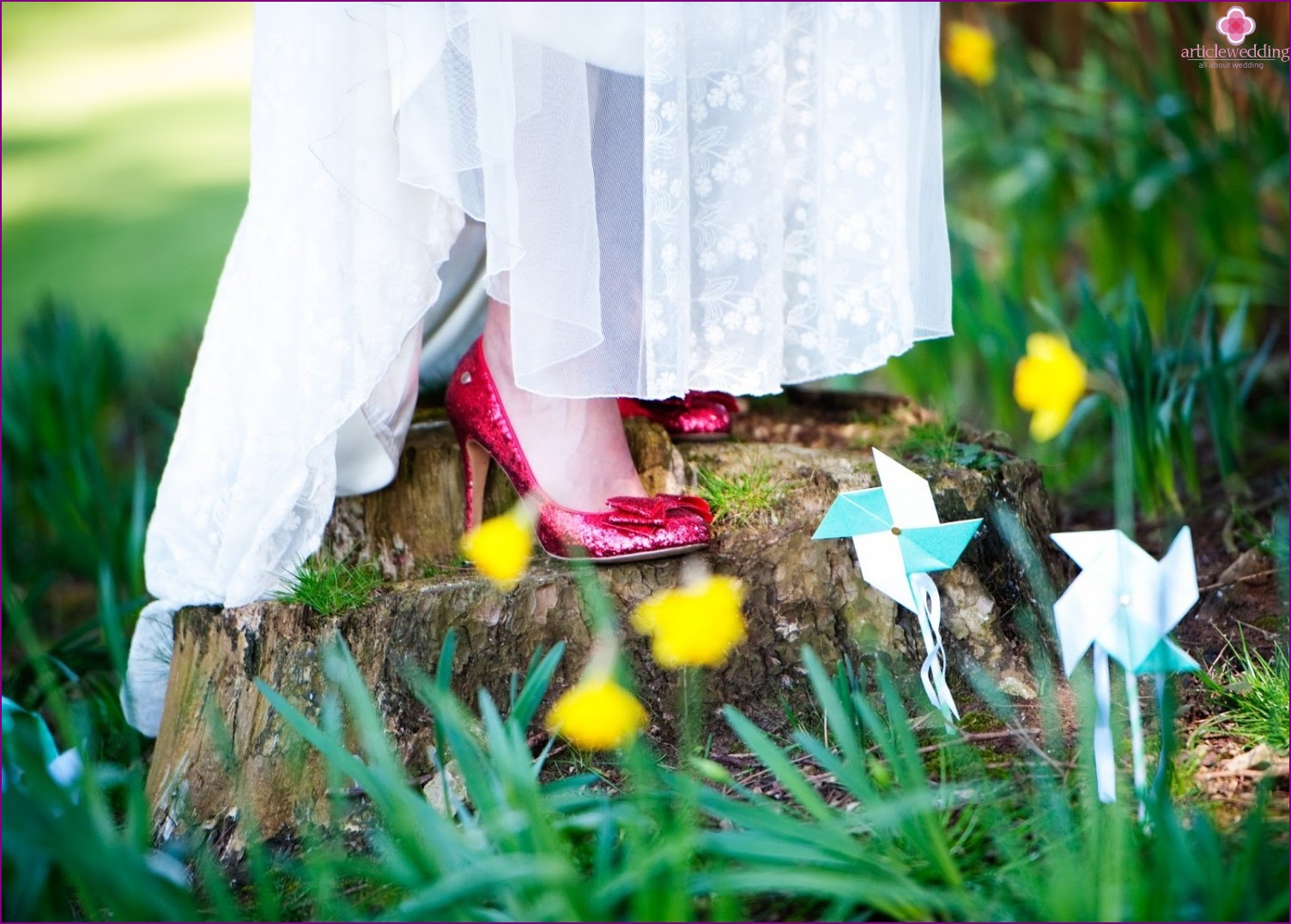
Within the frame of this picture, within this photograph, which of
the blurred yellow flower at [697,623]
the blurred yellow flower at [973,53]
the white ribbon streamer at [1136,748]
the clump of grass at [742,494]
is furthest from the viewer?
the blurred yellow flower at [973,53]

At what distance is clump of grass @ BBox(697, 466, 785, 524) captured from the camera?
1397 mm

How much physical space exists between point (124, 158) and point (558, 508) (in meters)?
3.42

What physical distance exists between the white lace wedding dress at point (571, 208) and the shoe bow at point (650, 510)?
5.8 inches

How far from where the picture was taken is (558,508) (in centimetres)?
135

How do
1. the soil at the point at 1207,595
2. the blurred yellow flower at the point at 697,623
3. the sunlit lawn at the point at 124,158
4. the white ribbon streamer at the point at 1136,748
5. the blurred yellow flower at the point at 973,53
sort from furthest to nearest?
the sunlit lawn at the point at 124,158
the blurred yellow flower at the point at 973,53
the soil at the point at 1207,595
the white ribbon streamer at the point at 1136,748
the blurred yellow flower at the point at 697,623

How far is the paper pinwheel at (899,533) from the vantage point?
1.12 meters

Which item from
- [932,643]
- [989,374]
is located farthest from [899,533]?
[989,374]

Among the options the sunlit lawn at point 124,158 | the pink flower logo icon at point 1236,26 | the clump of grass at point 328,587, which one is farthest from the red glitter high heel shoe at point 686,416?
the sunlit lawn at point 124,158

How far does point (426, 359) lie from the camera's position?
175 cm

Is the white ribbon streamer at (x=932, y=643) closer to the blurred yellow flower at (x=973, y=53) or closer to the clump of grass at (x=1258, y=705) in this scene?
the clump of grass at (x=1258, y=705)

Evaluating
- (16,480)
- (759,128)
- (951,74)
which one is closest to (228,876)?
(759,128)


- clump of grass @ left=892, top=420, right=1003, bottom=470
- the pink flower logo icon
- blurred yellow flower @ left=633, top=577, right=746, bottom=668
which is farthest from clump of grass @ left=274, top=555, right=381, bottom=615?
the pink flower logo icon

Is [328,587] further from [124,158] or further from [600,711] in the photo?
[124,158]

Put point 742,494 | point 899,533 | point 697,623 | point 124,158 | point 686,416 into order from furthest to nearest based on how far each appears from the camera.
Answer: point 124,158
point 686,416
point 742,494
point 899,533
point 697,623
